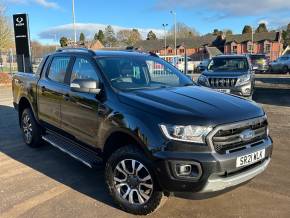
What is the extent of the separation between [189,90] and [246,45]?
79026 millimetres

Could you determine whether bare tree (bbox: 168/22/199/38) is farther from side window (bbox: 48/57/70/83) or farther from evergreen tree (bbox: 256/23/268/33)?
side window (bbox: 48/57/70/83)

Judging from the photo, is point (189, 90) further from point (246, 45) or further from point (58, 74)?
point (246, 45)

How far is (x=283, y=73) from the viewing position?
3341 cm

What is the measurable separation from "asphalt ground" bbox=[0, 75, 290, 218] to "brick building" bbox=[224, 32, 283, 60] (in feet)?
248

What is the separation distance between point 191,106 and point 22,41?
18923 millimetres

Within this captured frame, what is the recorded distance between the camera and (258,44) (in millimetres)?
78625

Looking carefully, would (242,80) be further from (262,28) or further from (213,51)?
(262,28)

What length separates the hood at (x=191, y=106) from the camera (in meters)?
3.69

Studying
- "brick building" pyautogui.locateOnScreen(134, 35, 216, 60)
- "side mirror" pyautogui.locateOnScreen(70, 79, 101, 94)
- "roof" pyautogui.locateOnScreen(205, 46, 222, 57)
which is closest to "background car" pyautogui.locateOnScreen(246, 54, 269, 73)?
"side mirror" pyautogui.locateOnScreen(70, 79, 101, 94)

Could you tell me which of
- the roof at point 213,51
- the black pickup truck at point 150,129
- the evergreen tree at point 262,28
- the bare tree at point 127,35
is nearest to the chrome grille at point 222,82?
the black pickup truck at point 150,129

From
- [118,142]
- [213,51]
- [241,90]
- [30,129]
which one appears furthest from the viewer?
[213,51]

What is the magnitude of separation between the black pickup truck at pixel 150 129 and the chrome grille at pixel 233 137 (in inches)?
0.4

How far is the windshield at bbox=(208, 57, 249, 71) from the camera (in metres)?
12.9

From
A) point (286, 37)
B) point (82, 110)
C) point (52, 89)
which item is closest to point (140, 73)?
point (82, 110)
